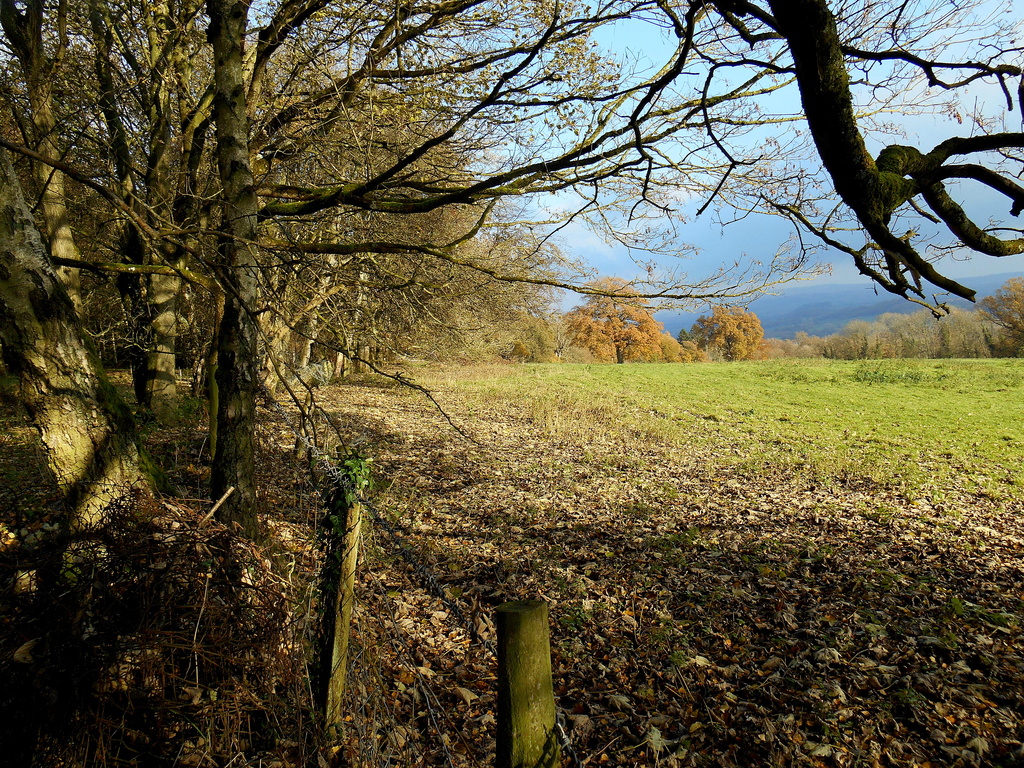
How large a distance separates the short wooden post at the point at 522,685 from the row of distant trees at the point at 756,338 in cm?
2101

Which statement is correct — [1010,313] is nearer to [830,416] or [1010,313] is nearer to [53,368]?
[830,416]

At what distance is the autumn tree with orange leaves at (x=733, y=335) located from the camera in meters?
60.7

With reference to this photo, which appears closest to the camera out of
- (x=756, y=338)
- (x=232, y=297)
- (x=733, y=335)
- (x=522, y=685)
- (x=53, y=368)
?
(x=522, y=685)

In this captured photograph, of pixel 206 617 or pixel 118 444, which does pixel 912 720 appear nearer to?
pixel 206 617

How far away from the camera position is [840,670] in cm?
405

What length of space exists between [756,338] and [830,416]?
5034cm

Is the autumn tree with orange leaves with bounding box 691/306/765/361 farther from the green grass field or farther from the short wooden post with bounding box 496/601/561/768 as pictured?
the short wooden post with bounding box 496/601/561/768

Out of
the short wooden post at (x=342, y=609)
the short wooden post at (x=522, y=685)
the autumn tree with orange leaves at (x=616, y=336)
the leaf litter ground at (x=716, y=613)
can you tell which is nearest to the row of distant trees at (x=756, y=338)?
the autumn tree with orange leaves at (x=616, y=336)

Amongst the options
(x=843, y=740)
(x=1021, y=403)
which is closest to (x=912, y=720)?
(x=843, y=740)

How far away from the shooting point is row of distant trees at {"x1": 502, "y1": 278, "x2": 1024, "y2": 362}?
37.3 metres

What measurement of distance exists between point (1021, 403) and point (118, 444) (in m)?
25.3

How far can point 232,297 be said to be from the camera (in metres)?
4.36

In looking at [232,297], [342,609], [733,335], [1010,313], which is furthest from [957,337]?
[342,609]

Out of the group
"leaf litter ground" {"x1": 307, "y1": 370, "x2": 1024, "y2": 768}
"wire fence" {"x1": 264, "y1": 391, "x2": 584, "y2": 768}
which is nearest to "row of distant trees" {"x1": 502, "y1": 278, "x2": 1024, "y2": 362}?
"leaf litter ground" {"x1": 307, "y1": 370, "x2": 1024, "y2": 768}
